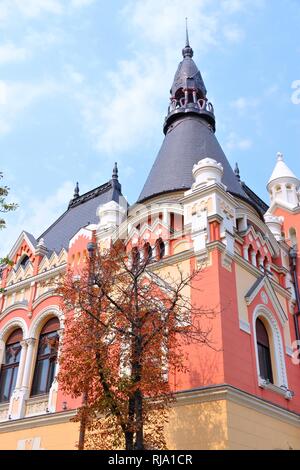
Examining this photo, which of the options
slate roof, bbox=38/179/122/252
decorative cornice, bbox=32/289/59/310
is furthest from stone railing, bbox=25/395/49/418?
slate roof, bbox=38/179/122/252

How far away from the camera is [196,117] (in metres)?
22.1

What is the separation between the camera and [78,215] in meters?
24.3

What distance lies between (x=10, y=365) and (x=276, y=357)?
9223 mm

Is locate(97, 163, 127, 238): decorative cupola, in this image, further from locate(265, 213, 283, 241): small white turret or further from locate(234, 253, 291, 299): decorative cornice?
locate(265, 213, 283, 241): small white turret

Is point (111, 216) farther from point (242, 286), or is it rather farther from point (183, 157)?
point (242, 286)

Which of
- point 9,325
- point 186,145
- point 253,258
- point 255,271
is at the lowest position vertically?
point 9,325

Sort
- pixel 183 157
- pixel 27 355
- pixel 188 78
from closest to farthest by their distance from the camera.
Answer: pixel 27 355, pixel 183 157, pixel 188 78

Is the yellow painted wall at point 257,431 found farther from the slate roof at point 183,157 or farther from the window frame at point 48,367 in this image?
the slate roof at point 183,157

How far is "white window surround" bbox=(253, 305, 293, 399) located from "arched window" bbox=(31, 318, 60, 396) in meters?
6.40

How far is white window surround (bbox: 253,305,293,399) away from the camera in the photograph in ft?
45.9

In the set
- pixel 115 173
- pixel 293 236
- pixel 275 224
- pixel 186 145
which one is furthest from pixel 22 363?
pixel 115 173

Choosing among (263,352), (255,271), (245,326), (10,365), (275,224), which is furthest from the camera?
(275,224)

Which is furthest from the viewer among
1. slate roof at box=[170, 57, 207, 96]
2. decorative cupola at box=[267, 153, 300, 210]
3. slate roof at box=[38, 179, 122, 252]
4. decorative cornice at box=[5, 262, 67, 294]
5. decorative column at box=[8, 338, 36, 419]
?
slate roof at box=[170, 57, 207, 96]

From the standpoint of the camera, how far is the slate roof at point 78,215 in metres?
22.6
